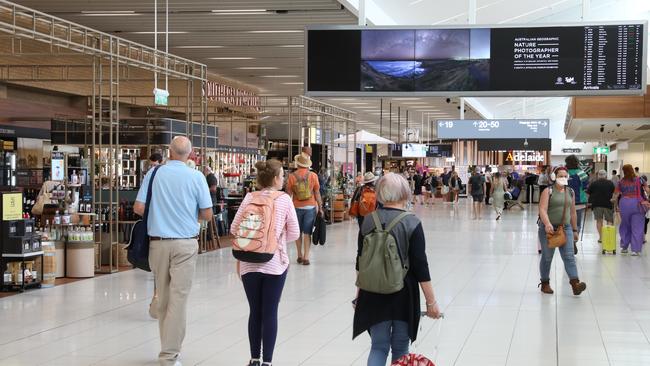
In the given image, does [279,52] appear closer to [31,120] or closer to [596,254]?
[31,120]

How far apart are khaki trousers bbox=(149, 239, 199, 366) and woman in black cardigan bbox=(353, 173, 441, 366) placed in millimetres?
1918

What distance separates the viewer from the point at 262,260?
19.6 feet

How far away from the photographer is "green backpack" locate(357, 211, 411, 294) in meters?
4.66

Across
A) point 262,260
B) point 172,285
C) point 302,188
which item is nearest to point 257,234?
point 262,260

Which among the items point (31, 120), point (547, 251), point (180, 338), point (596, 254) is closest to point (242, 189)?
point (31, 120)

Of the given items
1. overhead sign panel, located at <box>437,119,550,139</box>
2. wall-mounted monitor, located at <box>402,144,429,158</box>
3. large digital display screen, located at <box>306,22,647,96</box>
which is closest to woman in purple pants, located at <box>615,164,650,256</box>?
large digital display screen, located at <box>306,22,647,96</box>

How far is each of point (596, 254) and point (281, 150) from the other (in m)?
18.8

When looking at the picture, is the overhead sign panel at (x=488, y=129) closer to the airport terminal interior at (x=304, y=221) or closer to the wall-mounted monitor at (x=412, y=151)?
the airport terminal interior at (x=304, y=221)

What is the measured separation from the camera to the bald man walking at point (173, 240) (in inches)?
253

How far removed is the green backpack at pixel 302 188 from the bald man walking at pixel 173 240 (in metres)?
6.57

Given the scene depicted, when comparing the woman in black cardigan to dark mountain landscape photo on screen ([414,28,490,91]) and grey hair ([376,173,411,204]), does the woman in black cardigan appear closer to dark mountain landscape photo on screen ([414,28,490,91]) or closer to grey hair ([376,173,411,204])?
grey hair ([376,173,411,204])

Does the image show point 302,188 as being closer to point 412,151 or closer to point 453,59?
point 453,59

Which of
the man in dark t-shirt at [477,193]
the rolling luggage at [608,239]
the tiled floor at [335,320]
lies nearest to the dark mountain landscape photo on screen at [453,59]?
the tiled floor at [335,320]

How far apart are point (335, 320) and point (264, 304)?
107 inches
